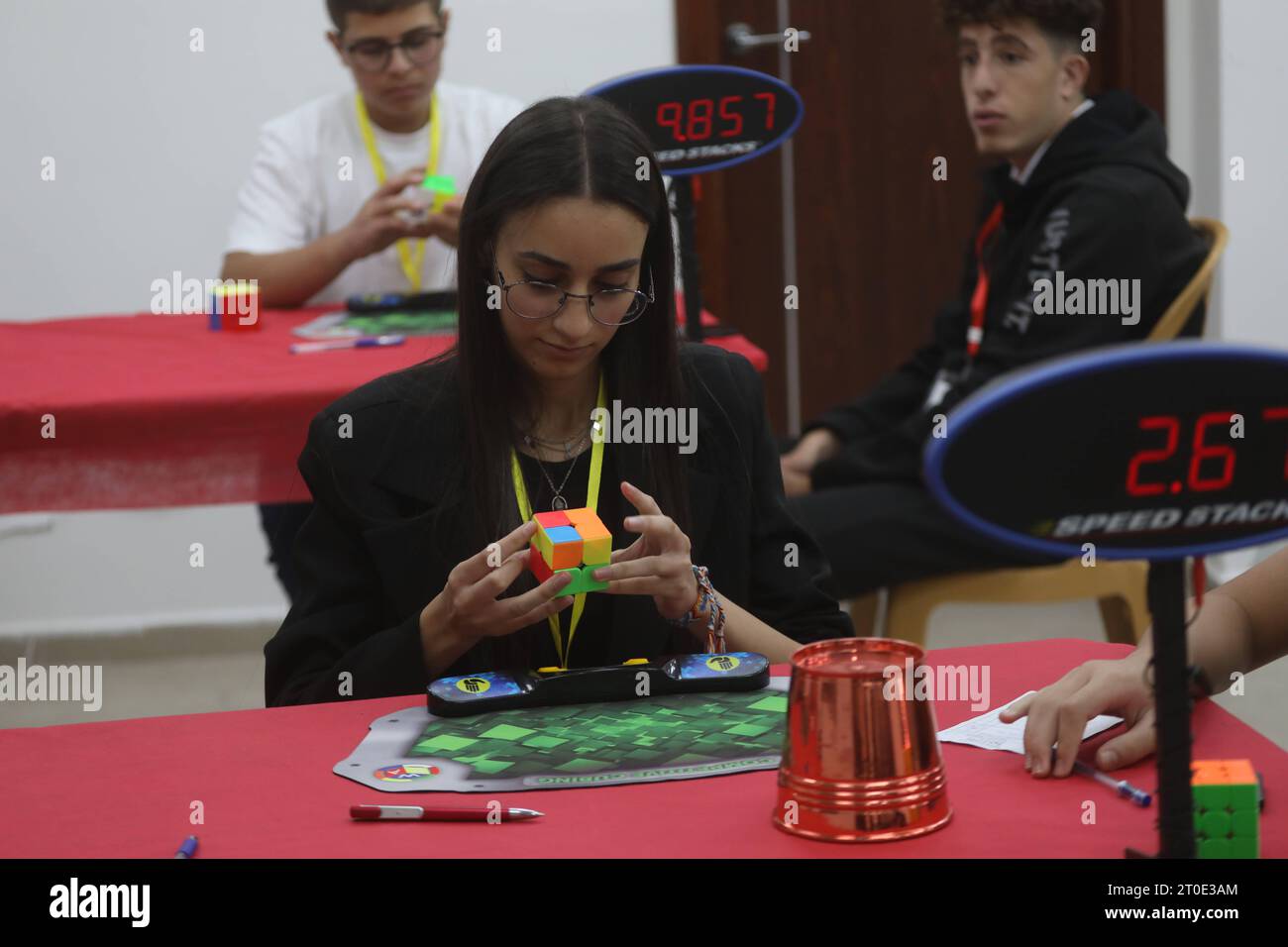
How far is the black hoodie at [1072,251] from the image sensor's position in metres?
3.03

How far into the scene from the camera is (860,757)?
1194 millimetres

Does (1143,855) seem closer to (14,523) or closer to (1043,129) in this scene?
(1043,129)

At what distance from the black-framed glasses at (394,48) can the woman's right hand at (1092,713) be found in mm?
2609

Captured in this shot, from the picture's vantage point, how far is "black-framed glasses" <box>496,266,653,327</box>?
1.79m

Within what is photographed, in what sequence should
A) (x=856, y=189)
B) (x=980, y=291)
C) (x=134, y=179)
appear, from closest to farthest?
(x=980, y=291) < (x=134, y=179) < (x=856, y=189)

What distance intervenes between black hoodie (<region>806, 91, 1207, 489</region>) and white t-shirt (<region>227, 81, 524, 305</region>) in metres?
1.21

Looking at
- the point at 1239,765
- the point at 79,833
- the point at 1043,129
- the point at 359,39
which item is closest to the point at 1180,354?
the point at 1239,765

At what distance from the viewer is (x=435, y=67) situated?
12.1 feet

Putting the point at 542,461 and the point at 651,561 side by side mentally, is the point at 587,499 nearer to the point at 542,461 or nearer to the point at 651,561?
the point at 542,461

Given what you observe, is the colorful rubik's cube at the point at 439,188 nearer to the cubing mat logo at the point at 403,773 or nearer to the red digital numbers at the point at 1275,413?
the cubing mat logo at the point at 403,773

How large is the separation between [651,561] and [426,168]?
2.43 metres

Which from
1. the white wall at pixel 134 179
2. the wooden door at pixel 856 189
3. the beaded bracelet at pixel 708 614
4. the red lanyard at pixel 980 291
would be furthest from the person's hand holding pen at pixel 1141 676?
the wooden door at pixel 856 189

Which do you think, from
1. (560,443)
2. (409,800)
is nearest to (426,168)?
(560,443)

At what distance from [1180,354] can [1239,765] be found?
13.9 inches
